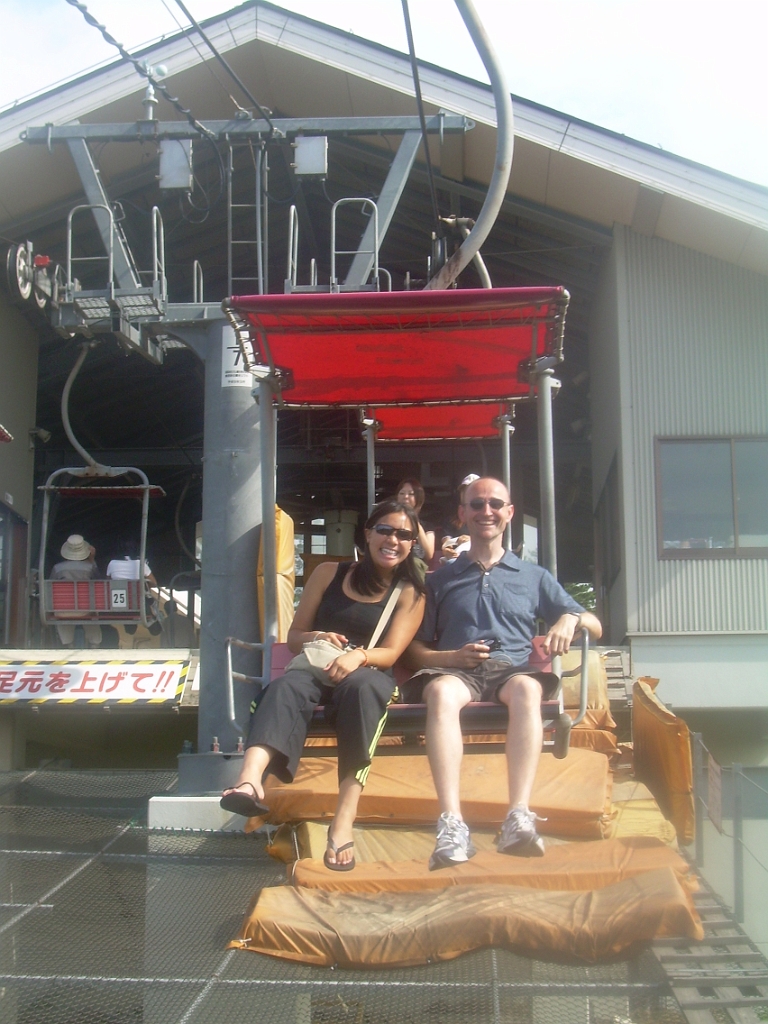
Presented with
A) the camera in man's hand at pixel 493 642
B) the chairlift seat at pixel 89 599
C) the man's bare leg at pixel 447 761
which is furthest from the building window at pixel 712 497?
the man's bare leg at pixel 447 761

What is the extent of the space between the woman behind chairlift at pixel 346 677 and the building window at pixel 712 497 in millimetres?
6136

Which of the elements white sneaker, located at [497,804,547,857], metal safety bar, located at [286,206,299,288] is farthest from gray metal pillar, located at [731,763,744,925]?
metal safety bar, located at [286,206,299,288]

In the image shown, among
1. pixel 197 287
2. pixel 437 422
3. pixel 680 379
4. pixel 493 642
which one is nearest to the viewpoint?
pixel 493 642

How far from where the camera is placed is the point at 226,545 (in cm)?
698

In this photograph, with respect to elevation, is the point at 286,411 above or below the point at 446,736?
above

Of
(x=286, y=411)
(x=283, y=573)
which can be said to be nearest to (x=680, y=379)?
(x=286, y=411)

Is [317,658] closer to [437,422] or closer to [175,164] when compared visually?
[437,422]

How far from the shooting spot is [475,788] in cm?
498

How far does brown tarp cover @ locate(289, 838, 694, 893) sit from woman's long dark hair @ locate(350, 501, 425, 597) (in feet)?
3.76

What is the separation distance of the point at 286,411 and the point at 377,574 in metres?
5.09

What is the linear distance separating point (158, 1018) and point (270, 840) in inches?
79.5

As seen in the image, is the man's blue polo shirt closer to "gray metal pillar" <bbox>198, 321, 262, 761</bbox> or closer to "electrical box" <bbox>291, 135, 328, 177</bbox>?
"gray metal pillar" <bbox>198, 321, 262, 761</bbox>

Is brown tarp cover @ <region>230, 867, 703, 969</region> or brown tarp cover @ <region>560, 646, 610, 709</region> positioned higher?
brown tarp cover @ <region>560, 646, 610, 709</region>

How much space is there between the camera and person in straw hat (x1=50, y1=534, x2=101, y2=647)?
9469 mm
